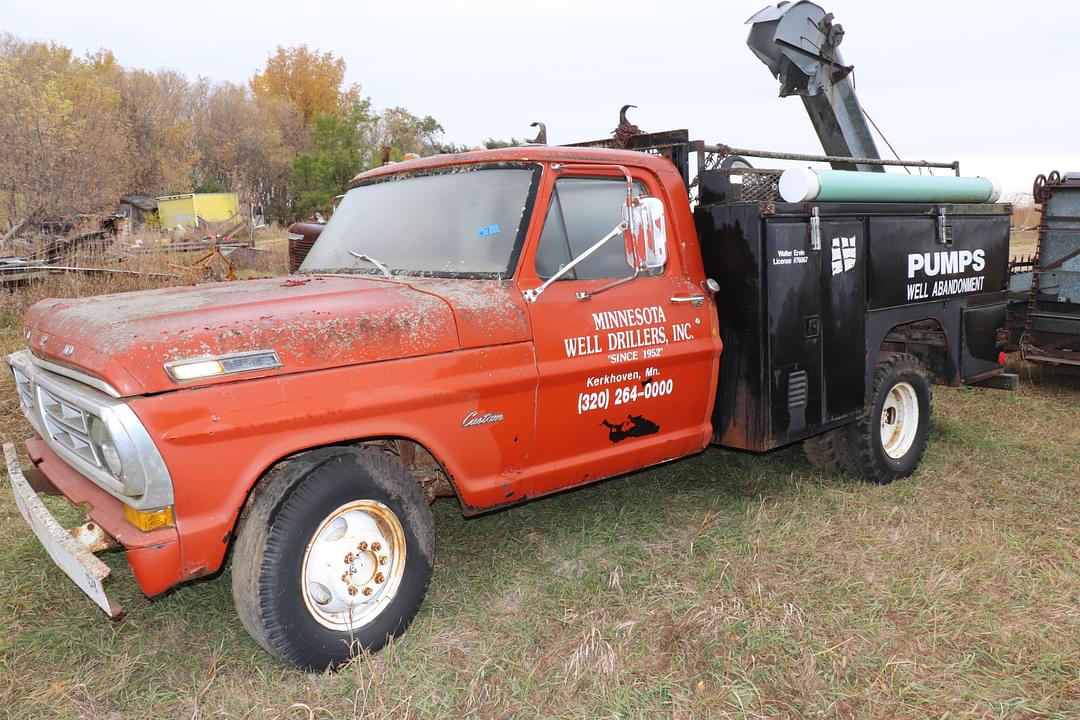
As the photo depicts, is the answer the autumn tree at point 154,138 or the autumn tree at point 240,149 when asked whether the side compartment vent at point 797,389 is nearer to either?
the autumn tree at point 154,138

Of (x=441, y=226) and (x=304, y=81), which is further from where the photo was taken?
(x=304, y=81)

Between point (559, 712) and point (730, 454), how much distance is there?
323cm

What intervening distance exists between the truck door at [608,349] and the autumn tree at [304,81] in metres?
58.8

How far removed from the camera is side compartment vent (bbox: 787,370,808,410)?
453 cm

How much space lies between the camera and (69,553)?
2.90 metres

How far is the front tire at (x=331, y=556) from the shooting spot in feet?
9.89

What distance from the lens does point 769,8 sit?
6.73 meters

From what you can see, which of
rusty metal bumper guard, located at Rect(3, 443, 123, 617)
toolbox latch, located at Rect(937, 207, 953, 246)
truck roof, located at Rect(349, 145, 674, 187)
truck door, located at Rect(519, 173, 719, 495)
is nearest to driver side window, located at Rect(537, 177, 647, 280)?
→ truck door, located at Rect(519, 173, 719, 495)

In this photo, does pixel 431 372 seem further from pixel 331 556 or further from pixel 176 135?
pixel 176 135

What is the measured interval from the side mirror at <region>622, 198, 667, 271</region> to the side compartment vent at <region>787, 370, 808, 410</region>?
131 cm

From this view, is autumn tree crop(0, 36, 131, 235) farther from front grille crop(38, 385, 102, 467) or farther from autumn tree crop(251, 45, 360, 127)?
autumn tree crop(251, 45, 360, 127)

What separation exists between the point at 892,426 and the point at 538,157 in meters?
3.33

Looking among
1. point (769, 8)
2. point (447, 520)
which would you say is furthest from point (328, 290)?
point (769, 8)

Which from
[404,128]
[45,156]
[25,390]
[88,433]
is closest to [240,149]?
[404,128]
